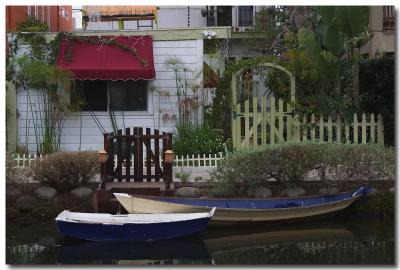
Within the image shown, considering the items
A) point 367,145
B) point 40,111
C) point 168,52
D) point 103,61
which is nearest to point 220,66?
point 168,52

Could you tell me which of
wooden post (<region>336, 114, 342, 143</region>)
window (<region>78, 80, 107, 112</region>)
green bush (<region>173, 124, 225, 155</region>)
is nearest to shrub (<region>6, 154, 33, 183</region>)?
green bush (<region>173, 124, 225, 155</region>)

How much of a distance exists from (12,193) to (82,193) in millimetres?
1216

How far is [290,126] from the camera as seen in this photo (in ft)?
45.0

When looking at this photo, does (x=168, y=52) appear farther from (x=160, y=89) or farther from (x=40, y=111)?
(x=40, y=111)

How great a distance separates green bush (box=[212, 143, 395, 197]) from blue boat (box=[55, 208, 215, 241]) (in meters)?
1.38

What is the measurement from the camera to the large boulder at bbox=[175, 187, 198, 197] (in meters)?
11.1

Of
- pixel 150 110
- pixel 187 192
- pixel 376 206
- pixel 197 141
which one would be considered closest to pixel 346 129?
pixel 376 206

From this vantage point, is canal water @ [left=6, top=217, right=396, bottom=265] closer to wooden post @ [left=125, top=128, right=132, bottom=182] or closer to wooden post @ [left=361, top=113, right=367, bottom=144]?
wooden post @ [left=125, top=128, right=132, bottom=182]

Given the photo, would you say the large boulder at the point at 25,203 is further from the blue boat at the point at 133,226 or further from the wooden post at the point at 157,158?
the wooden post at the point at 157,158

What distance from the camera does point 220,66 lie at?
52.0 feet

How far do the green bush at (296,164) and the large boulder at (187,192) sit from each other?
36 centimetres

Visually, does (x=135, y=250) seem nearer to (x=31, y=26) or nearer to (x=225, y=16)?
(x=31, y=26)

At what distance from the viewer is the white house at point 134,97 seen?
47.5 ft

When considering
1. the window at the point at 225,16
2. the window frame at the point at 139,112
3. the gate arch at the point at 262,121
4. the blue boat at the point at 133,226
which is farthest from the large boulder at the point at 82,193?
the window at the point at 225,16
